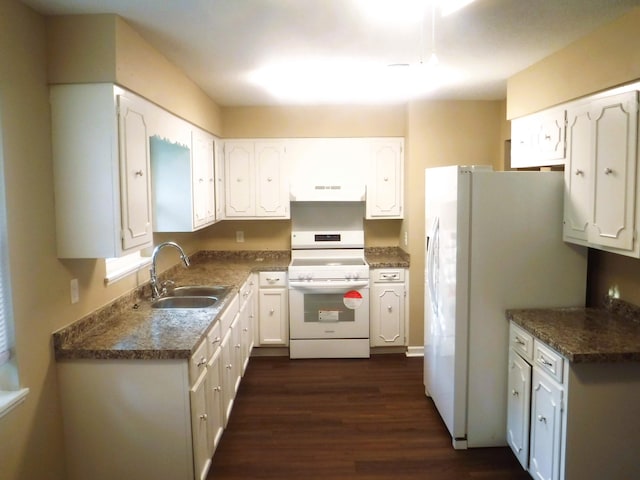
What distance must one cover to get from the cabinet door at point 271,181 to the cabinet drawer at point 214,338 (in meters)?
1.95

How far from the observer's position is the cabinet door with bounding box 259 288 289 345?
14.4ft

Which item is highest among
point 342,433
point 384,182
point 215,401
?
point 384,182

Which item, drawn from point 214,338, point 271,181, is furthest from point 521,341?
point 271,181

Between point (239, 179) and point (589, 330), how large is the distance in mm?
3297

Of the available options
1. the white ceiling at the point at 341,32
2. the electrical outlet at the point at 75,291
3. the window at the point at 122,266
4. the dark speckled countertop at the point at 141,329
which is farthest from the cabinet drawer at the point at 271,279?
the electrical outlet at the point at 75,291

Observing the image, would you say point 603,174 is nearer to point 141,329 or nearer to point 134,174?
point 134,174

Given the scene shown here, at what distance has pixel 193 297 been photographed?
3271 mm

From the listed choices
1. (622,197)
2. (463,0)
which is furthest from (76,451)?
(622,197)

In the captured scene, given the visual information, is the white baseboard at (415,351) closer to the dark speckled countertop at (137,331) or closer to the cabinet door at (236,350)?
the cabinet door at (236,350)

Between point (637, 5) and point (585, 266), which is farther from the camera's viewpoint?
point (585, 266)

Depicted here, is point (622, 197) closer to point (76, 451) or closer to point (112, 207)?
point (112, 207)

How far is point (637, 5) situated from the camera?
2.18 metres

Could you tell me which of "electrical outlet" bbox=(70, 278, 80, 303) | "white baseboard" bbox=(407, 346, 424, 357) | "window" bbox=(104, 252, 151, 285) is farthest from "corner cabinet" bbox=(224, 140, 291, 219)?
"electrical outlet" bbox=(70, 278, 80, 303)

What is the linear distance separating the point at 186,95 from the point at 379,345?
2.83 meters
